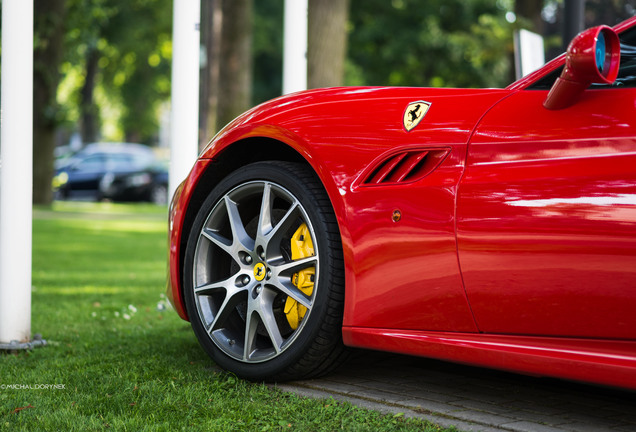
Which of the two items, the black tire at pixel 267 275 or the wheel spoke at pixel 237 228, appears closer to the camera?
the black tire at pixel 267 275

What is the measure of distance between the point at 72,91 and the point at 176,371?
40289 mm

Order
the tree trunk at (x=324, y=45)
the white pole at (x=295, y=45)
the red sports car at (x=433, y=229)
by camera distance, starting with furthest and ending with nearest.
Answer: the tree trunk at (x=324, y=45) → the white pole at (x=295, y=45) → the red sports car at (x=433, y=229)

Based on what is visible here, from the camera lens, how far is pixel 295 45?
5.75 meters

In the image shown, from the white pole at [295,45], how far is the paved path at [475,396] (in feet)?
8.37

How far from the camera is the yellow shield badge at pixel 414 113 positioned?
297cm

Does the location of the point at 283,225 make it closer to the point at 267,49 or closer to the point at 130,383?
the point at 130,383

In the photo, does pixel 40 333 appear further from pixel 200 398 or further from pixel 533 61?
pixel 533 61

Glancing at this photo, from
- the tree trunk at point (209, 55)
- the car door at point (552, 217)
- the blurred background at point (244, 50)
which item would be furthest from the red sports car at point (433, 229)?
the tree trunk at point (209, 55)

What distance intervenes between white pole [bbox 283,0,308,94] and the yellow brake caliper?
263 centimetres

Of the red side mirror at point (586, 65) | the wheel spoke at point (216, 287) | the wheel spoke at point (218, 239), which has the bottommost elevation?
the wheel spoke at point (216, 287)

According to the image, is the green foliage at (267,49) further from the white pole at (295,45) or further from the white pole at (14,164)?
the white pole at (14,164)

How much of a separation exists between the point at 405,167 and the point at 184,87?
2.55m

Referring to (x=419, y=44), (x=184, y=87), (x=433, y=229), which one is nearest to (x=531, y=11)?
(x=184, y=87)

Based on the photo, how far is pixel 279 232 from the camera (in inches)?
129
